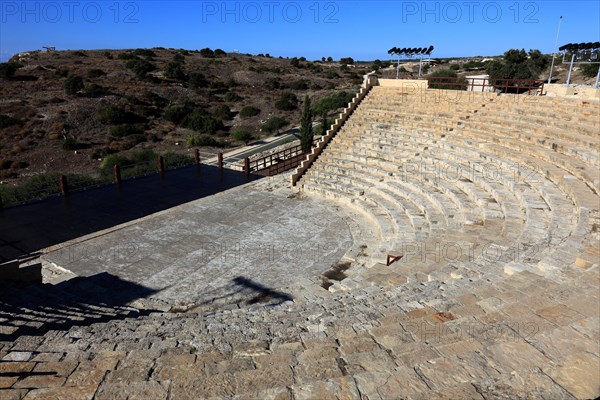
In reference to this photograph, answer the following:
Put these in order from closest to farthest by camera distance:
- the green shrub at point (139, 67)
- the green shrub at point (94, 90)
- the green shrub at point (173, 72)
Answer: the green shrub at point (94, 90)
the green shrub at point (139, 67)
the green shrub at point (173, 72)

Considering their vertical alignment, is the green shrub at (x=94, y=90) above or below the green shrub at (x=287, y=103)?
above

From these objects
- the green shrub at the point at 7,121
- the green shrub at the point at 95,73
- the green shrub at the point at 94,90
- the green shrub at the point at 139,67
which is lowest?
the green shrub at the point at 7,121

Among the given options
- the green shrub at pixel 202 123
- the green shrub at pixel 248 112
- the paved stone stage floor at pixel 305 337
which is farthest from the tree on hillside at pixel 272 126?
the paved stone stage floor at pixel 305 337

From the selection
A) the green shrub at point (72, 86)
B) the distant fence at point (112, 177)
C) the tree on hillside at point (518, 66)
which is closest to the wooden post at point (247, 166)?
the distant fence at point (112, 177)

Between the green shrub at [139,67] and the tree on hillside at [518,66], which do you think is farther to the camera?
the green shrub at [139,67]

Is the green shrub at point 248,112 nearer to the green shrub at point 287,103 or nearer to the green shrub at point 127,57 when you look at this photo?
the green shrub at point 287,103

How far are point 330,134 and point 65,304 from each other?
14.5 m

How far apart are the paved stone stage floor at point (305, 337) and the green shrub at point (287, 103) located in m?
35.4

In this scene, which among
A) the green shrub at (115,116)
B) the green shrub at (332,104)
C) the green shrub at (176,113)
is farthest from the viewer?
the green shrub at (332,104)

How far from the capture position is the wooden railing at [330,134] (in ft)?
58.9

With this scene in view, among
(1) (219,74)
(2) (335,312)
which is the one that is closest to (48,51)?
(1) (219,74)

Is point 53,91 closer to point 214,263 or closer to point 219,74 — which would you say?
point 219,74

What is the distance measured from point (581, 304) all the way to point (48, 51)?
75.1m

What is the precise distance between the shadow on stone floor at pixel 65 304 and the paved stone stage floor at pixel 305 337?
0.03 meters
